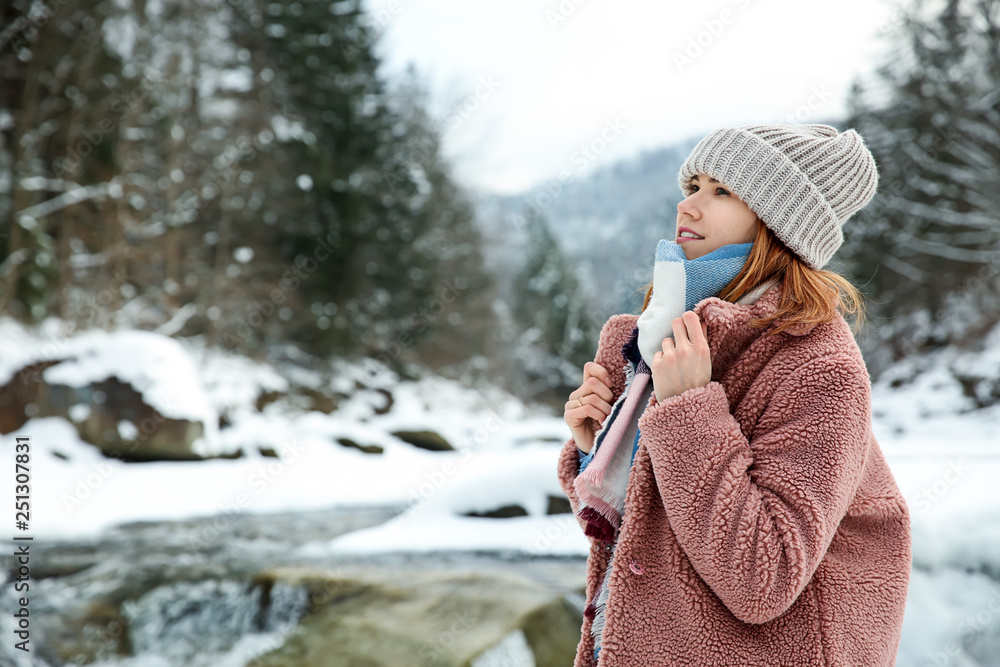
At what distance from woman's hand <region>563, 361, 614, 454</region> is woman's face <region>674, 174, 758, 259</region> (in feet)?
1.06

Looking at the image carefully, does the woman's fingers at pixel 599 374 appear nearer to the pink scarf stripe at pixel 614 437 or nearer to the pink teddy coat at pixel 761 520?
the pink scarf stripe at pixel 614 437

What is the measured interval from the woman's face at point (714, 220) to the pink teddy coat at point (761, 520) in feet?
0.48

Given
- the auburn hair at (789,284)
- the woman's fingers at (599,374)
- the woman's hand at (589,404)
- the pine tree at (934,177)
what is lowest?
the woman's hand at (589,404)

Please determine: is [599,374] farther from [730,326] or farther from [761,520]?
[761,520]

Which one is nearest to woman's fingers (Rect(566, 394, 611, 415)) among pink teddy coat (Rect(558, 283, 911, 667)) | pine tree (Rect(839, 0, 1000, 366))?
pink teddy coat (Rect(558, 283, 911, 667))

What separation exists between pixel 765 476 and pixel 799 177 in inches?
23.6

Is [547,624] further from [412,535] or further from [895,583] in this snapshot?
[895,583]

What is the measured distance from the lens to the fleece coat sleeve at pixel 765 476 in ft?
3.37

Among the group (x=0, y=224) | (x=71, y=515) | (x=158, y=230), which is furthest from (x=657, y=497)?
(x=158, y=230)

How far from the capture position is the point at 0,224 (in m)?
10.7

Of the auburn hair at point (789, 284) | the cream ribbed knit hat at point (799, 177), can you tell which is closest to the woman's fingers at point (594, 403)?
the auburn hair at point (789, 284)

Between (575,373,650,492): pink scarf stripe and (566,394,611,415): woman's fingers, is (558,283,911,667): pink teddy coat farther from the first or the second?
(566,394,611,415): woman's fingers

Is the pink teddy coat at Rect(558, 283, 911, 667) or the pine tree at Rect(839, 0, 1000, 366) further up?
the pine tree at Rect(839, 0, 1000, 366)

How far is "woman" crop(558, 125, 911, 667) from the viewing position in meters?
1.05
